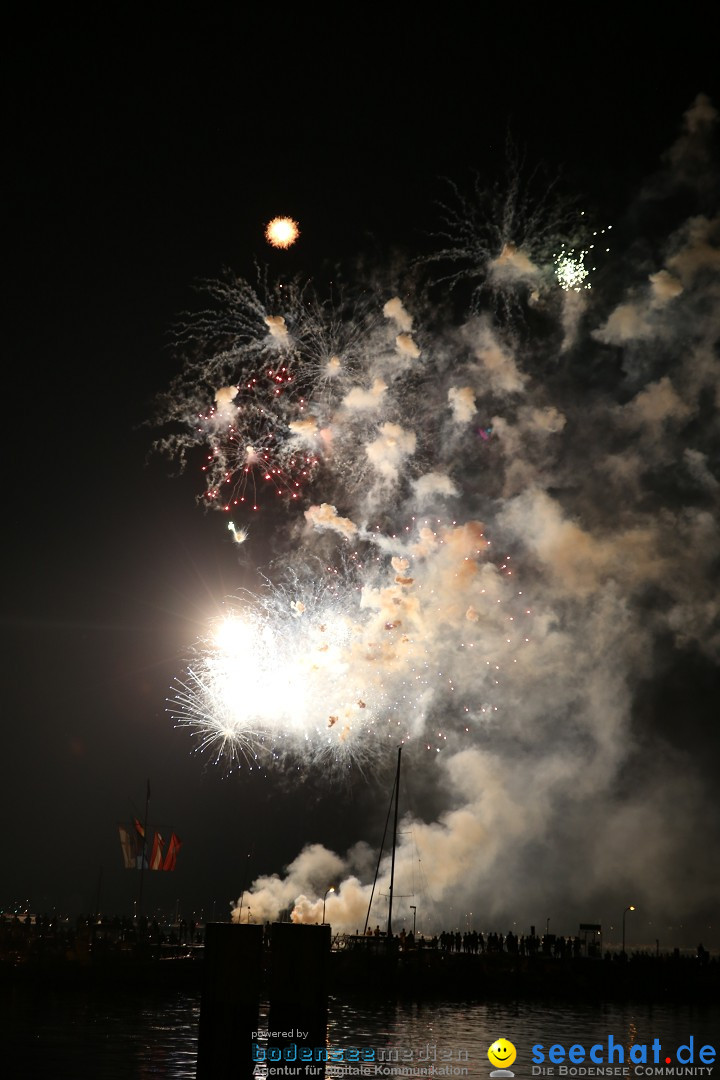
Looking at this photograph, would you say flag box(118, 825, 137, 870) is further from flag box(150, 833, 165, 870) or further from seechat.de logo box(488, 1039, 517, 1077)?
seechat.de logo box(488, 1039, 517, 1077)

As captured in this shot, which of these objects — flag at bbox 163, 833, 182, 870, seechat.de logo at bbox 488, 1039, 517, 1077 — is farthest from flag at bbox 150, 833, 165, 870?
seechat.de logo at bbox 488, 1039, 517, 1077

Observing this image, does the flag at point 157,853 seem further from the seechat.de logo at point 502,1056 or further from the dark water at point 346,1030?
the seechat.de logo at point 502,1056

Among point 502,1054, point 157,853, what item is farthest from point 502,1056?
A: point 157,853

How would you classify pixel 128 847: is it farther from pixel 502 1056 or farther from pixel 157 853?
pixel 502 1056

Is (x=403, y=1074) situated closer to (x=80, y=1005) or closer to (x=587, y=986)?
(x=80, y=1005)

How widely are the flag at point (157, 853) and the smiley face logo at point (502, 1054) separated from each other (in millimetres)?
28719

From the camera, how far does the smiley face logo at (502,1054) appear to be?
26.8m

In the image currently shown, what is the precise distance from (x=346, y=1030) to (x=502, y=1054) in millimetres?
5702

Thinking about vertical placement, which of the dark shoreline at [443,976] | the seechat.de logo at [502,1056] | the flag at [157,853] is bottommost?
the seechat.de logo at [502,1056]

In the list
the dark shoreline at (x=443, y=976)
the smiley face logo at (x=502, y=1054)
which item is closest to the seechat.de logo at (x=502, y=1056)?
the smiley face logo at (x=502, y=1054)

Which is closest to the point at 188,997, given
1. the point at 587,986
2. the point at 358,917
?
the point at 587,986

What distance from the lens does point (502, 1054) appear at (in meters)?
28.0

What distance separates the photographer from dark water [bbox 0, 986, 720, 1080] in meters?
24.3

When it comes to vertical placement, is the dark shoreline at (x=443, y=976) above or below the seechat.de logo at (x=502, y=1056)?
above
